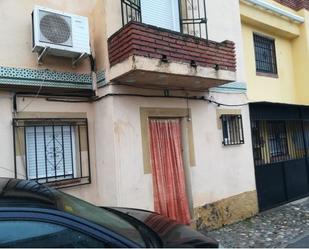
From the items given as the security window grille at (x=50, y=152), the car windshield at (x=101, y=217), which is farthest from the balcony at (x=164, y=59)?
the car windshield at (x=101, y=217)

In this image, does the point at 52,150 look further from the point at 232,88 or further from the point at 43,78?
the point at 232,88

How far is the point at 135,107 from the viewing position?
5.87 meters

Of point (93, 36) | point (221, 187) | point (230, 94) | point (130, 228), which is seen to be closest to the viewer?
point (130, 228)

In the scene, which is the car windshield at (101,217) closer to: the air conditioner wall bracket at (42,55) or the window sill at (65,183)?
the window sill at (65,183)

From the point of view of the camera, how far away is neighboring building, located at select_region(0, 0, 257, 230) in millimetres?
5227

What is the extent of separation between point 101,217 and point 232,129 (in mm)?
5109

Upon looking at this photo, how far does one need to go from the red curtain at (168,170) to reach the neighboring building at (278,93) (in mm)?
2476

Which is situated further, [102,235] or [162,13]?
[162,13]

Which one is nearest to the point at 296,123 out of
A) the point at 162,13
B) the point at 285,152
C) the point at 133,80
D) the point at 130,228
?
the point at 285,152

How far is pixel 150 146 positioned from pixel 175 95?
1122mm

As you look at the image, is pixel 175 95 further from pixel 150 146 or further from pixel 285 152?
pixel 285 152

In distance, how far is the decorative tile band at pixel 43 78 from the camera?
5.07 meters

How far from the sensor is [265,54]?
382 inches

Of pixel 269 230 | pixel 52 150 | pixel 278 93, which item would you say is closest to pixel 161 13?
pixel 52 150
